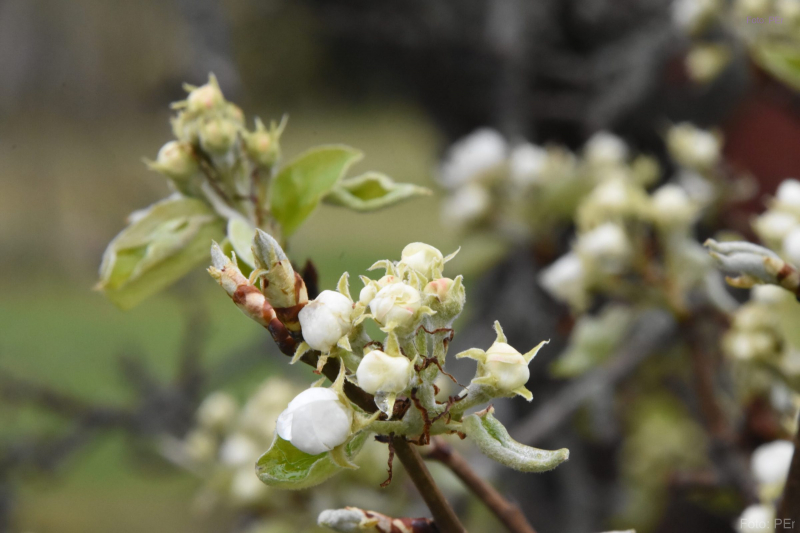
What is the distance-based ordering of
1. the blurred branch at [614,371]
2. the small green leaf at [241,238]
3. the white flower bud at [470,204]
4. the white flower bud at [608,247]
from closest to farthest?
the small green leaf at [241,238]
the white flower bud at [608,247]
the blurred branch at [614,371]
the white flower bud at [470,204]

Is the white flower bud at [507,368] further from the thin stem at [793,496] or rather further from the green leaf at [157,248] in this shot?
the green leaf at [157,248]

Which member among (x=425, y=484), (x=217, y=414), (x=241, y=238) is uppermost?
(x=217, y=414)

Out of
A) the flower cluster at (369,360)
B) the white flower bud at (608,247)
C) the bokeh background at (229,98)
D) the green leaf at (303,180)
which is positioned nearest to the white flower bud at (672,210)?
the white flower bud at (608,247)

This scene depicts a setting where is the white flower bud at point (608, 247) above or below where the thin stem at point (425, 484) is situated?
above

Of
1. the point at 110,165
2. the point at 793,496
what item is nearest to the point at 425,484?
the point at 793,496

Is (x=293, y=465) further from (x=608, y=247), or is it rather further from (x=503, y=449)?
(x=608, y=247)

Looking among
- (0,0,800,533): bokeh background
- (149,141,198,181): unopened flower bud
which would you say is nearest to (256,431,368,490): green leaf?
(149,141,198,181): unopened flower bud

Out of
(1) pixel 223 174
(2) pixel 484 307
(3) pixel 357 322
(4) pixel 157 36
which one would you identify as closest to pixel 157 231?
(1) pixel 223 174

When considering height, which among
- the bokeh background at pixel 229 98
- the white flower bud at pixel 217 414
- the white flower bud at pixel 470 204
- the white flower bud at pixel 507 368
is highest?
the bokeh background at pixel 229 98
